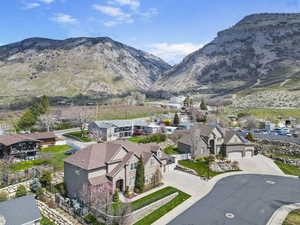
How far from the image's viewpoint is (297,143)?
2312 inches

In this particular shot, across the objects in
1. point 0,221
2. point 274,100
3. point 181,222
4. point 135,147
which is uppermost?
point 274,100

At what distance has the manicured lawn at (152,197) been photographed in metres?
30.1

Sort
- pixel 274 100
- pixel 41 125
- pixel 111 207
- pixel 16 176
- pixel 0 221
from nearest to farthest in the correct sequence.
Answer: pixel 0 221 < pixel 111 207 < pixel 16 176 < pixel 41 125 < pixel 274 100

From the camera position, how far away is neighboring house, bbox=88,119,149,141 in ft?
216

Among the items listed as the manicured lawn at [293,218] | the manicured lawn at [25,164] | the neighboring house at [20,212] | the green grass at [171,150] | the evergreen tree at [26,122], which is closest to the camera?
the neighboring house at [20,212]

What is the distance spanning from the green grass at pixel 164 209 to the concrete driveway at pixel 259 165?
1950 centimetres

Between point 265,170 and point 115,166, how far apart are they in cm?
3189

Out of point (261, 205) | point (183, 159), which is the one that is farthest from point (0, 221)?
point (183, 159)

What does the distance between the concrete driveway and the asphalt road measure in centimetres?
312

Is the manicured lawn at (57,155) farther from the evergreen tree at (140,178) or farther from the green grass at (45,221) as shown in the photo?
the evergreen tree at (140,178)

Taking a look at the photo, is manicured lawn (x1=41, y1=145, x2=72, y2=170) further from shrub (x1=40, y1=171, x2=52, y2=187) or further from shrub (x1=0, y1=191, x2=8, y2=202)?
shrub (x1=0, y1=191, x2=8, y2=202)

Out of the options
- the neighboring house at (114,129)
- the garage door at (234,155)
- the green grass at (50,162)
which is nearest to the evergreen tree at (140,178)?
the green grass at (50,162)

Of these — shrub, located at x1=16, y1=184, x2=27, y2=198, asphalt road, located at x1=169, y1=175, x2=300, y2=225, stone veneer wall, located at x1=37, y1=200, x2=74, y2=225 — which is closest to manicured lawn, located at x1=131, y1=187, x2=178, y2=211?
asphalt road, located at x1=169, y1=175, x2=300, y2=225

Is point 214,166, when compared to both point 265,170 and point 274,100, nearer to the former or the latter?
point 265,170
